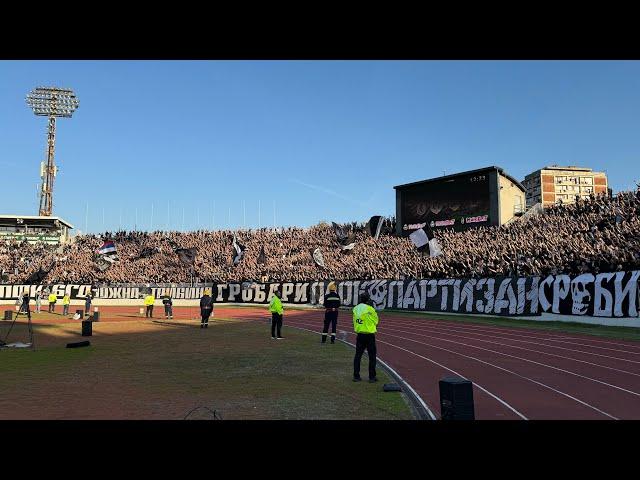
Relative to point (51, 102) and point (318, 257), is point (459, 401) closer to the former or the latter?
point (318, 257)

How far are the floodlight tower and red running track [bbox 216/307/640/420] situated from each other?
251 feet

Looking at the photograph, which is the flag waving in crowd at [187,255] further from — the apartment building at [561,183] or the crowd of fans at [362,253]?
the apartment building at [561,183]

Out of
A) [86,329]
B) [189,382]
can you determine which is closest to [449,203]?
[86,329]

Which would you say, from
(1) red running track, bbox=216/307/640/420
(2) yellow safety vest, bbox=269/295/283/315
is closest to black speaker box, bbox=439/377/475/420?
(1) red running track, bbox=216/307/640/420

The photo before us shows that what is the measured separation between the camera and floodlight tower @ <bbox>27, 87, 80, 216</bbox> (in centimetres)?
7975

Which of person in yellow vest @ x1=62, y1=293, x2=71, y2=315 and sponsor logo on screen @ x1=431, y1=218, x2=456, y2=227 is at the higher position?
sponsor logo on screen @ x1=431, y1=218, x2=456, y2=227

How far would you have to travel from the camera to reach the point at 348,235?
55.7m

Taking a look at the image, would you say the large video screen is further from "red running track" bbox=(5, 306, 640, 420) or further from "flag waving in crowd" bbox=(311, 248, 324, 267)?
"red running track" bbox=(5, 306, 640, 420)

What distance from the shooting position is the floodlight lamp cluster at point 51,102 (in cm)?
8125

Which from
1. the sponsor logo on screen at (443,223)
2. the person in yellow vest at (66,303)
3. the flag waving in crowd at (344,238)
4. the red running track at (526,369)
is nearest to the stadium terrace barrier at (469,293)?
the red running track at (526,369)

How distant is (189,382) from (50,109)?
86564 mm

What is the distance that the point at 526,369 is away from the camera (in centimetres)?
1204

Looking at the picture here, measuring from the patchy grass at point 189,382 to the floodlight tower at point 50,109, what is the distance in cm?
7162
